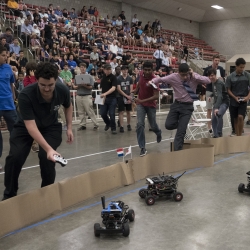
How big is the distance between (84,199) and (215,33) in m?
27.2

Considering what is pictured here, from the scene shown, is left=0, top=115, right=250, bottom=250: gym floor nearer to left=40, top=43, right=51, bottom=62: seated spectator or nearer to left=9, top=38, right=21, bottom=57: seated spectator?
left=9, top=38, right=21, bottom=57: seated spectator

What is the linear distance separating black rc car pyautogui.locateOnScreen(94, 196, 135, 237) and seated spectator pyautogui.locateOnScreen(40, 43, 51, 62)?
10.3 m

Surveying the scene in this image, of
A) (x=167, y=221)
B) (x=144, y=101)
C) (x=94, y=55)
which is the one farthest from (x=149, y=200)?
(x=94, y=55)

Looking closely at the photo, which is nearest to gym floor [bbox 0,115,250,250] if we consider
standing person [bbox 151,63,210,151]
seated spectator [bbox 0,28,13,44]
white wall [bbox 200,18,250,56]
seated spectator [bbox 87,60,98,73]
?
standing person [bbox 151,63,210,151]

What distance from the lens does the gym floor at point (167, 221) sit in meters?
2.86

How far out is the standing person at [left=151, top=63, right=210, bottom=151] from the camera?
213 inches

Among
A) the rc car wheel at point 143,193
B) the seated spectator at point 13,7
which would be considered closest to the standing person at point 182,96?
the rc car wheel at point 143,193

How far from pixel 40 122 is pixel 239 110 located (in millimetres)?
4712

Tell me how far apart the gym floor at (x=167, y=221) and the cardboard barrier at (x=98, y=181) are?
0.30 feet

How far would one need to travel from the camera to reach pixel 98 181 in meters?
4.07

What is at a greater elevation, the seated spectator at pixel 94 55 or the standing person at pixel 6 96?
the seated spectator at pixel 94 55

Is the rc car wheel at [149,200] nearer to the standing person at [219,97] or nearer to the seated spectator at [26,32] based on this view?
the standing person at [219,97]

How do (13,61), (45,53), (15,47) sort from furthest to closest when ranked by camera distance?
(45,53), (15,47), (13,61)

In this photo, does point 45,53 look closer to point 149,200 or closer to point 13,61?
point 13,61
